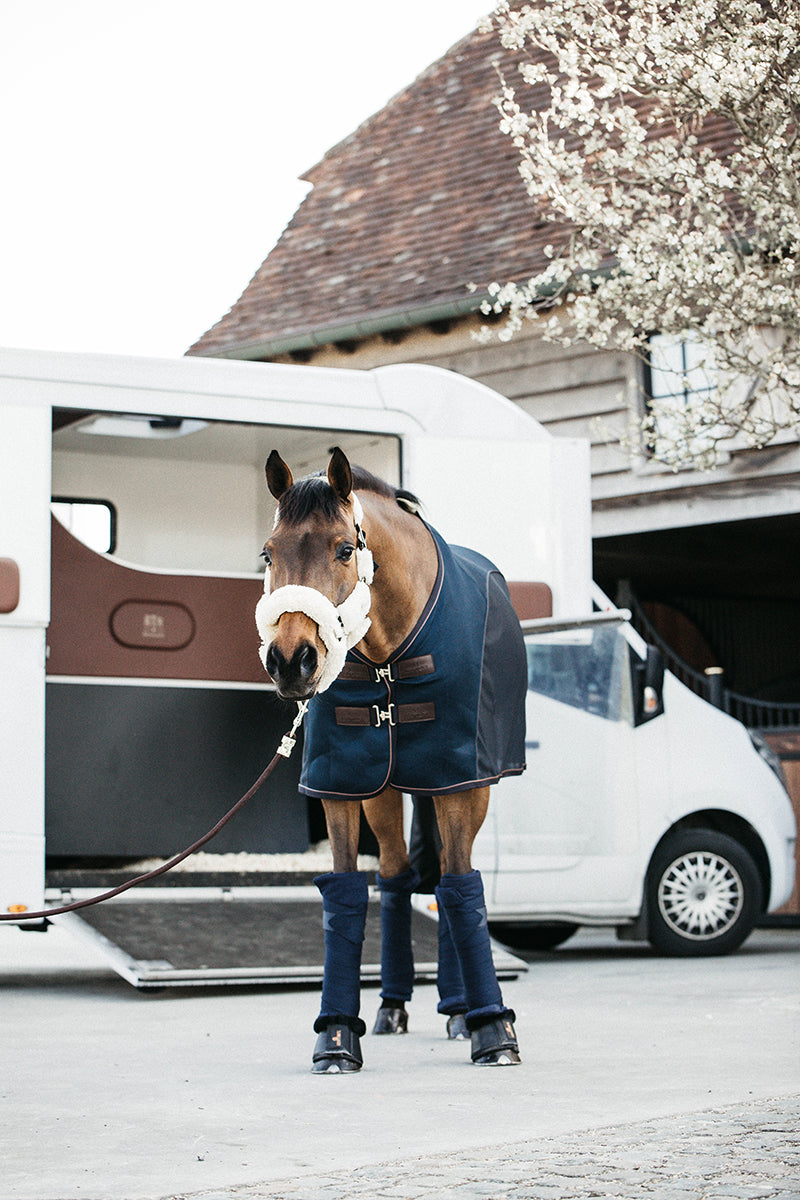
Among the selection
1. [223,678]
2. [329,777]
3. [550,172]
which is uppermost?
[550,172]

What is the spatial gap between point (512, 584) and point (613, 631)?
1.96 ft

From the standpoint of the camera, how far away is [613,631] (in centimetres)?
910

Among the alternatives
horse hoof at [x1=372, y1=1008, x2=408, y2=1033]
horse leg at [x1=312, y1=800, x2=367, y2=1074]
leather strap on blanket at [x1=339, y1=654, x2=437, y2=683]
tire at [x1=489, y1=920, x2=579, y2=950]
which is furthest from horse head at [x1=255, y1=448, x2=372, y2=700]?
tire at [x1=489, y1=920, x2=579, y2=950]

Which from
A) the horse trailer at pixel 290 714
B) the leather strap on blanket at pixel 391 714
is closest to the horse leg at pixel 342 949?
the leather strap on blanket at pixel 391 714

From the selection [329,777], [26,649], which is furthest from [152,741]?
[329,777]

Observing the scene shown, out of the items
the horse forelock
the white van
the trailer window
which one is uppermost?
the trailer window

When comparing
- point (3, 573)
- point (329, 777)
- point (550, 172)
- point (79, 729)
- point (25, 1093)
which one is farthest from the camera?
point (550, 172)

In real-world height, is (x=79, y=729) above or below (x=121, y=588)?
below

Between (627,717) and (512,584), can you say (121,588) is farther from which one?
(627,717)

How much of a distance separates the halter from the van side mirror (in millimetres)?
4434

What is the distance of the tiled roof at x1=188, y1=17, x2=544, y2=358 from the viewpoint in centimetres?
1479

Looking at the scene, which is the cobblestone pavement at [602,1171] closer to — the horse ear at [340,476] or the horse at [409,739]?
the horse at [409,739]

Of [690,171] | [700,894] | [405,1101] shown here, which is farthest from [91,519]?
[405,1101]

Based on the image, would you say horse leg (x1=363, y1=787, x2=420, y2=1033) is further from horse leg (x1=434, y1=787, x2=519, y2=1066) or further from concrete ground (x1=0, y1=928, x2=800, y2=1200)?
horse leg (x1=434, y1=787, x2=519, y2=1066)
